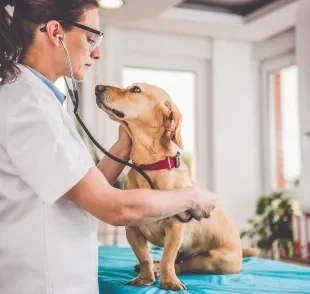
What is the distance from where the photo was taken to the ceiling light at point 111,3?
12.2 feet

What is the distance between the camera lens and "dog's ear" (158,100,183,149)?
53.7 inches

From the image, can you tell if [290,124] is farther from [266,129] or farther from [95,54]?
[95,54]

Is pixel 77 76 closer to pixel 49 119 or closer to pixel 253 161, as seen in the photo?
pixel 49 119

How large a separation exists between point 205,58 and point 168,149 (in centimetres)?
391

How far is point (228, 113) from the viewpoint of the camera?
17.1ft

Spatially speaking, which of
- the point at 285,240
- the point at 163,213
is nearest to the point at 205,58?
the point at 285,240

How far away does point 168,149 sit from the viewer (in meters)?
1.42

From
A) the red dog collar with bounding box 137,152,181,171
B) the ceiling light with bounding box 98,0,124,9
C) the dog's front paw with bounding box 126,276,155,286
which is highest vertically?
the ceiling light with bounding box 98,0,124,9

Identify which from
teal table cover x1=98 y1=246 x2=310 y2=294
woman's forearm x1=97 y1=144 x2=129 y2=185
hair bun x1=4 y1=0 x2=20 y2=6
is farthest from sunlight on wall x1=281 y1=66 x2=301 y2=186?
hair bun x1=4 y1=0 x2=20 y2=6

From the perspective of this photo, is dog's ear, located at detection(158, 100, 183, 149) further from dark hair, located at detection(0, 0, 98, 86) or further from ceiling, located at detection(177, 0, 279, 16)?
ceiling, located at detection(177, 0, 279, 16)

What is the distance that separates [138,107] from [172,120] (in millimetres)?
110

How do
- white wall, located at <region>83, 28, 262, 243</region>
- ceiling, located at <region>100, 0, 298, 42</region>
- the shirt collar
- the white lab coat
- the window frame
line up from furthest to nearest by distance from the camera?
the window frame, white wall, located at <region>83, 28, 262, 243</region>, ceiling, located at <region>100, 0, 298, 42</region>, the shirt collar, the white lab coat

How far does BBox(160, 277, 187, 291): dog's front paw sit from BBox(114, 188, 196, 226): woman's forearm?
21 centimetres

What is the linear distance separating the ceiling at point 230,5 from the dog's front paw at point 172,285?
141 inches
